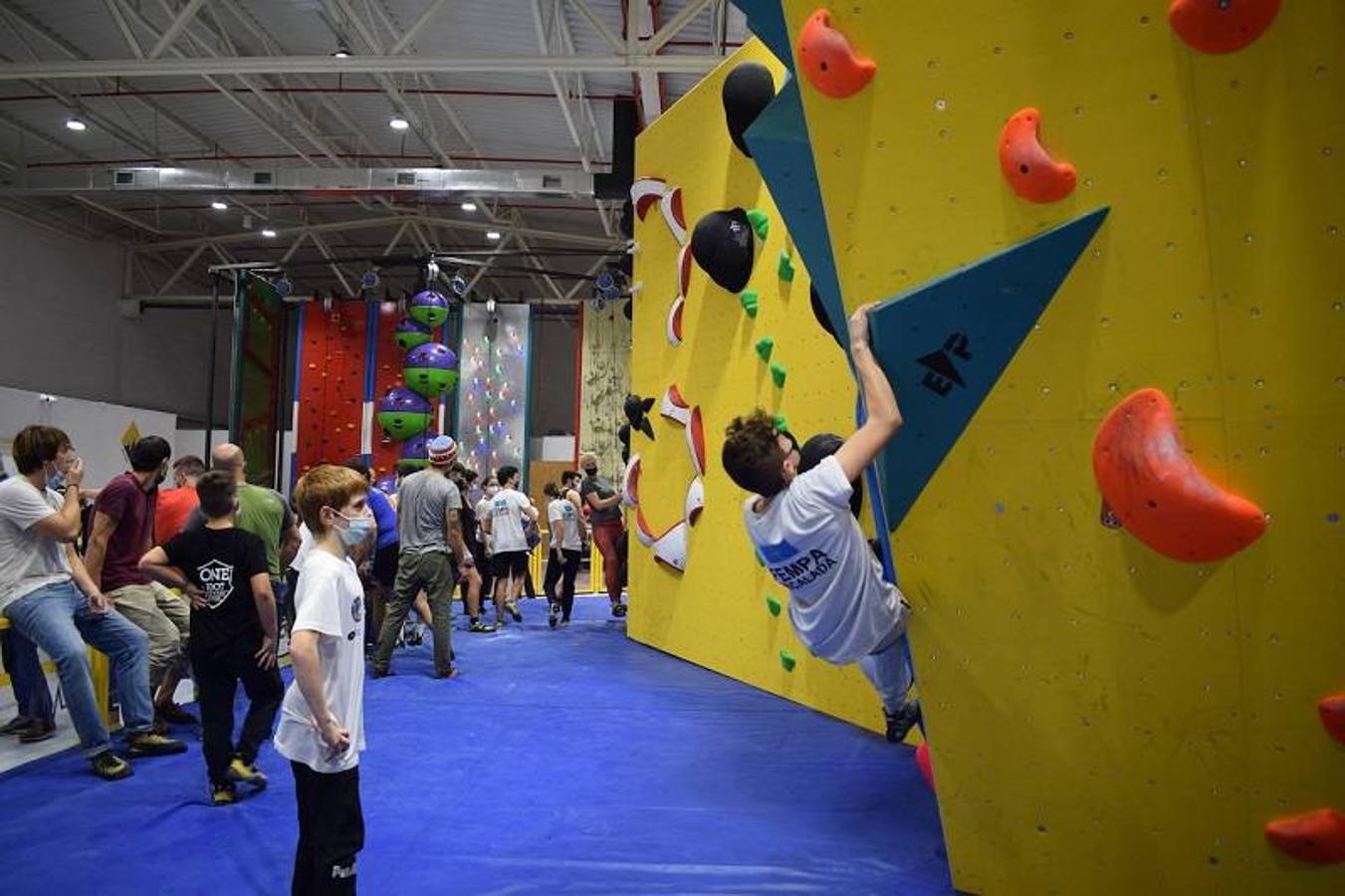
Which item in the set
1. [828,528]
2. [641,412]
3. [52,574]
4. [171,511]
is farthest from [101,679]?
[828,528]

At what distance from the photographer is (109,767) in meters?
3.91

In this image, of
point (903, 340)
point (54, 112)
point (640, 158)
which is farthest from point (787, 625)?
point (54, 112)

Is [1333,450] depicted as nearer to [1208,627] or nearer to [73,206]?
[1208,627]

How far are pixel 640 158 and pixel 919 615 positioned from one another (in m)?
5.71

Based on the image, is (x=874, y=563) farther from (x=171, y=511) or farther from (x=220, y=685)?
(x=171, y=511)

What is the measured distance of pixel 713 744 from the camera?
455 centimetres

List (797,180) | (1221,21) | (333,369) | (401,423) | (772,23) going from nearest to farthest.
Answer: (1221,21) < (772,23) < (797,180) < (401,423) < (333,369)

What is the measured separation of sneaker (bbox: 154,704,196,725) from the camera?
473 cm

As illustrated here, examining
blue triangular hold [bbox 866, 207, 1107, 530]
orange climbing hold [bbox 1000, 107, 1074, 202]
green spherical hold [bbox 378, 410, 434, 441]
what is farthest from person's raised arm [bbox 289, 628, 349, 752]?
green spherical hold [bbox 378, 410, 434, 441]

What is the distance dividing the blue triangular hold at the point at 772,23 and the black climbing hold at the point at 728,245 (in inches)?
111

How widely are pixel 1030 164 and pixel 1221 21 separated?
495mm

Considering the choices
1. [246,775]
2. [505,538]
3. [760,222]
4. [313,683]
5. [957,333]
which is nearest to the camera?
[313,683]

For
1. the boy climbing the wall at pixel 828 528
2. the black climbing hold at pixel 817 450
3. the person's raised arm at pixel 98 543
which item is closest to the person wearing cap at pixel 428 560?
the person's raised arm at pixel 98 543

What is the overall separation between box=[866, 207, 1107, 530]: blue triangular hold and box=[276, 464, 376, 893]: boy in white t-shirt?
1.54m
